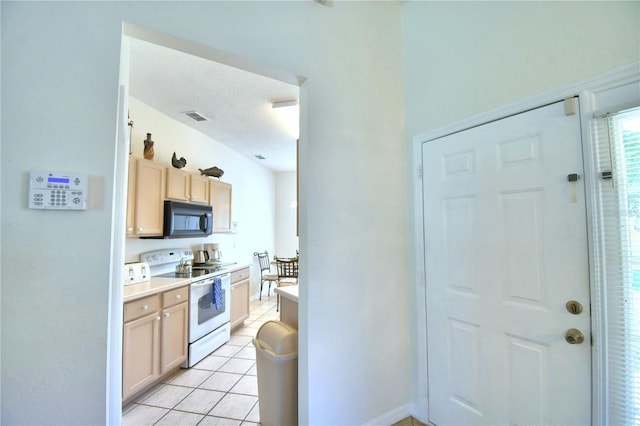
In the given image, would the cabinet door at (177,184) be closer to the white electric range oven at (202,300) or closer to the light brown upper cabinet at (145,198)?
the light brown upper cabinet at (145,198)

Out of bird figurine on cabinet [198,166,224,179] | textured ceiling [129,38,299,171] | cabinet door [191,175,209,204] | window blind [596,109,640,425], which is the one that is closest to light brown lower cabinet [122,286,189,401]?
cabinet door [191,175,209,204]

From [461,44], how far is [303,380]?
2.36m

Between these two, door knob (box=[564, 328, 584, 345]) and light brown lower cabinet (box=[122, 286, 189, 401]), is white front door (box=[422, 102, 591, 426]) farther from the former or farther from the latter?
light brown lower cabinet (box=[122, 286, 189, 401])

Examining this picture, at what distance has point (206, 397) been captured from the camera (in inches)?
93.1

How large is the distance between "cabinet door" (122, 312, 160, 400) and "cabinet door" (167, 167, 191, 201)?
4.45ft

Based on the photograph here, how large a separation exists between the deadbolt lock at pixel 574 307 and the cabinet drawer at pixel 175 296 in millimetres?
2877

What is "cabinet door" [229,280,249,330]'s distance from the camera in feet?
12.3

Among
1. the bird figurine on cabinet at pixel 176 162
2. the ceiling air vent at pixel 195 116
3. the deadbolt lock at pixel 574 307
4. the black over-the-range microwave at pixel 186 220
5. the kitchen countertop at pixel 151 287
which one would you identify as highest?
the ceiling air vent at pixel 195 116

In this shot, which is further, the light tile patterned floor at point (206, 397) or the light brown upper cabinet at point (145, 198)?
the light brown upper cabinet at point (145, 198)

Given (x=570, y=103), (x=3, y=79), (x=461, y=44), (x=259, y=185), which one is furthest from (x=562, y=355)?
(x=259, y=185)

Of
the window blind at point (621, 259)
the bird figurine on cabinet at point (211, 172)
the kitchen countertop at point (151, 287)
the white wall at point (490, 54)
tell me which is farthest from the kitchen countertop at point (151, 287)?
the window blind at point (621, 259)

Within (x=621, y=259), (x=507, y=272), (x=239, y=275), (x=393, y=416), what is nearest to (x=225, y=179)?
(x=239, y=275)

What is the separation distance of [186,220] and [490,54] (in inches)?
130

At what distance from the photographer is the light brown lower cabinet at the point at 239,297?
148 inches
